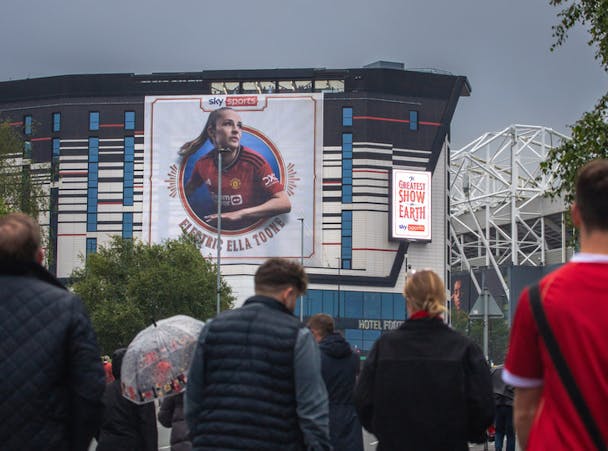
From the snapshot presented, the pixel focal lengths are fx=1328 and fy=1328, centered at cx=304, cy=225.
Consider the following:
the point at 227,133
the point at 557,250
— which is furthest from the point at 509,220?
the point at 227,133

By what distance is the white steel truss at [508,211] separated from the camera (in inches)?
4638

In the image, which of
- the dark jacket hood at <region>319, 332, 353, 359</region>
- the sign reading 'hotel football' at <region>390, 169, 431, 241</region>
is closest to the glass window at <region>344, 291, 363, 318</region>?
the sign reading 'hotel football' at <region>390, 169, 431, 241</region>

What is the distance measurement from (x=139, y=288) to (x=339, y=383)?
5766cm

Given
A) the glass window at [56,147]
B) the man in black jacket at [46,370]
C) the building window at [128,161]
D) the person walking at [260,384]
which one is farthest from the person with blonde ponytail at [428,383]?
the glass window at [56,147]

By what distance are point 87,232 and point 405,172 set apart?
971 inches

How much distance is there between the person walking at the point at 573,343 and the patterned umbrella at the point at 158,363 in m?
4.89

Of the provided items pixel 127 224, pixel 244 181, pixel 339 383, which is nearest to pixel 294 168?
pixel 244 181

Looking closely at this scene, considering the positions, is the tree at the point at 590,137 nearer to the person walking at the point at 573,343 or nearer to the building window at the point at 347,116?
the person walking at the point at 573,343

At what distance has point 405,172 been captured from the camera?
327 feet

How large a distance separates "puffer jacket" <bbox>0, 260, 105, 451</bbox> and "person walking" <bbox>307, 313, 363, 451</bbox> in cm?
459

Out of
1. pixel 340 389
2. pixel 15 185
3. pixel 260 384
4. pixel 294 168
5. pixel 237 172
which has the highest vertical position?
pixel 294 168

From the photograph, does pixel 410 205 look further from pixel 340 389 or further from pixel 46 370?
pixel 46 370

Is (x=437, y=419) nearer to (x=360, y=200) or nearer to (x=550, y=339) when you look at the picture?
(x=550, y=339)

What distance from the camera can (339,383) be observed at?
34.1 feet
